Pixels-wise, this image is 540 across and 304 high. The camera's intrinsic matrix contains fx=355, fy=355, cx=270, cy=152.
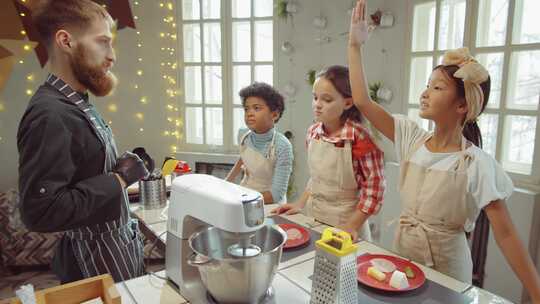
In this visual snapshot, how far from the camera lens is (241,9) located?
321 cm

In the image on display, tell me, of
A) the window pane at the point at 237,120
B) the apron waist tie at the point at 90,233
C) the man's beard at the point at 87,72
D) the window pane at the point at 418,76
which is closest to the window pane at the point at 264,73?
the window pane at the point at 237,120

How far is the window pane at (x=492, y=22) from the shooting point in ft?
6.98

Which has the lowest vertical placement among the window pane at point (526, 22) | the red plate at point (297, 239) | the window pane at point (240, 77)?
the red plate at point (297, 239)

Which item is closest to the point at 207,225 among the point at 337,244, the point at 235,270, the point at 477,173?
the point at 235,270

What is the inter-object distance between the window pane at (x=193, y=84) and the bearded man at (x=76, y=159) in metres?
2.21

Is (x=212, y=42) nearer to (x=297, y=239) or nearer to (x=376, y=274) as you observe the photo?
(x=297, y=239)

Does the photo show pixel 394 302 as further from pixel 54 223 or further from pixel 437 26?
pixel 437 26

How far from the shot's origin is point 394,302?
0.85m

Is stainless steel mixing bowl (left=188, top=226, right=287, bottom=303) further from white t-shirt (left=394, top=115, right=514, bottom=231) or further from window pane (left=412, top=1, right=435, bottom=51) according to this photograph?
window pane (left=412, top=1, right=435, bottom=51)

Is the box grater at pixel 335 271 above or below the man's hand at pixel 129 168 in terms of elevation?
below

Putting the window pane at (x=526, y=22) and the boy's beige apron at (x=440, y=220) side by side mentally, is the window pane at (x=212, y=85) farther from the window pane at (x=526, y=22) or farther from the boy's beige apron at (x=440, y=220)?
the boy's beige apron at (x=440, y=220)

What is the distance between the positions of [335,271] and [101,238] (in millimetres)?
757

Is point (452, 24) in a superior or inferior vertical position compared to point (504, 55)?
superior

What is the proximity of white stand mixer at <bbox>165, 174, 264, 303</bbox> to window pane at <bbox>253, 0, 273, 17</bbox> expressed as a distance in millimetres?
2569
